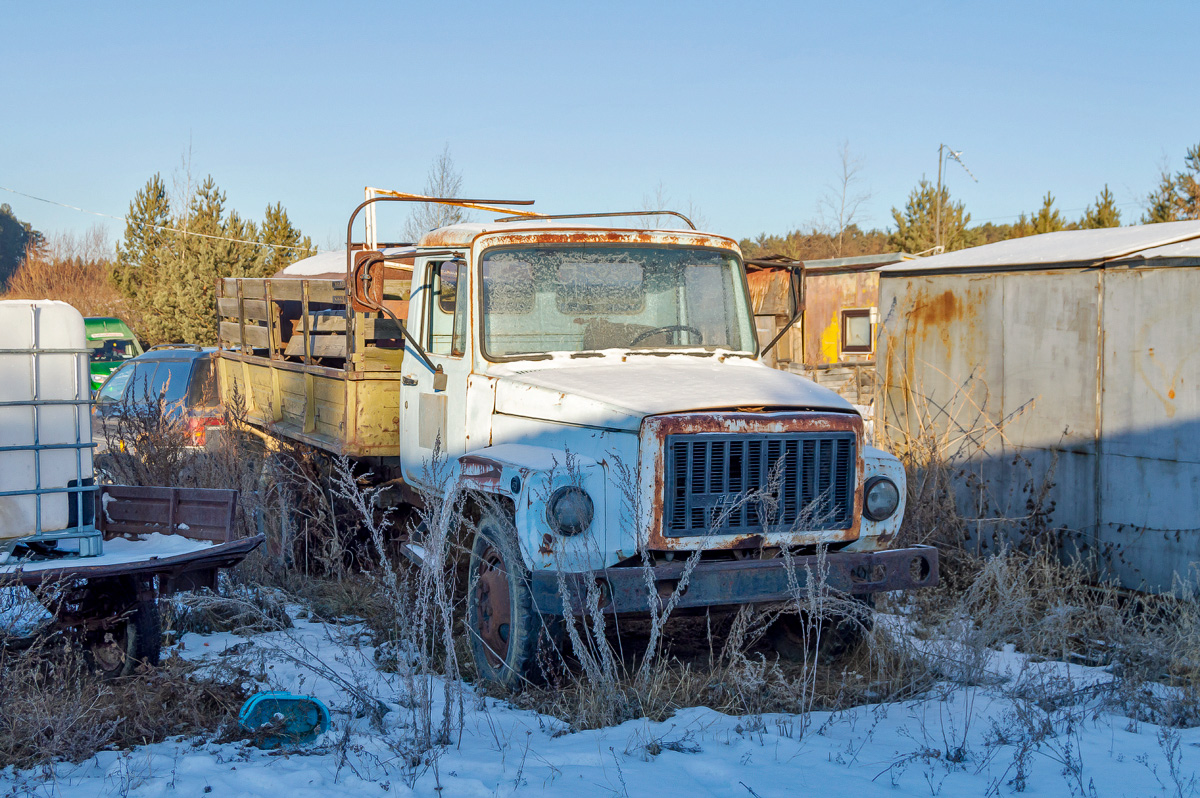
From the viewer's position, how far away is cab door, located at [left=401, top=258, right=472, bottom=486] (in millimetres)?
5539

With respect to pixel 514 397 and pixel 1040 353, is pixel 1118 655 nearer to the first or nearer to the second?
pixel 1040 353

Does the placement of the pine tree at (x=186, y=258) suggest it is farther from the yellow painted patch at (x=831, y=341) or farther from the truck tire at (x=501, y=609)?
the truck tire at (x=501, y=609)

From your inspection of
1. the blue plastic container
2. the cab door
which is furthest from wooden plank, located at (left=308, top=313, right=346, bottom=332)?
the blue plastic container

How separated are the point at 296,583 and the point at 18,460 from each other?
296 centimetres

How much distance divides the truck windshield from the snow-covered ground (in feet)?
6.43

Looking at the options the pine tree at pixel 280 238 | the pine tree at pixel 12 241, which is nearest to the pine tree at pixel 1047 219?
the pine tree at pixel 280 238

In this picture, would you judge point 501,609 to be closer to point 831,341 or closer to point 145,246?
point 831,341

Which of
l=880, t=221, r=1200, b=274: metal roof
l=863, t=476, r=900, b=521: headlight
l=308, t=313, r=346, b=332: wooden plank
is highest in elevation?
l=880, t=221, r=1200, b=274: metal roof

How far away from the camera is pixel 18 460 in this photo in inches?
165

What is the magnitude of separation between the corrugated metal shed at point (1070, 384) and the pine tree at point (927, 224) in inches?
1044

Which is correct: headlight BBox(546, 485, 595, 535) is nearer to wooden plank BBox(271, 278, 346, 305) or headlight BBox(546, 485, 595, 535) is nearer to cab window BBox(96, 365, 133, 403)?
wooden plank BBox(271, 278, 346, 305)

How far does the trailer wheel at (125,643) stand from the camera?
4.55 meters

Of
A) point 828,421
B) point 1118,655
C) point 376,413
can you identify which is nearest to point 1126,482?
point 1118,655

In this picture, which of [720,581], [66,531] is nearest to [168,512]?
[66,531]
